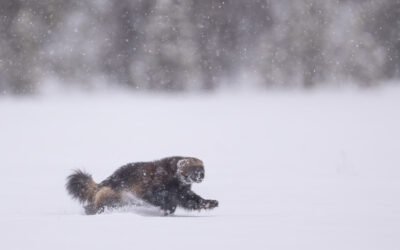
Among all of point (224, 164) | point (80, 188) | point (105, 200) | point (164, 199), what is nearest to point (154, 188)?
point (164, 199)

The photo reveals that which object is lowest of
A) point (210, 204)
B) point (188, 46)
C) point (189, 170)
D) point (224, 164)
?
point (210, 204)

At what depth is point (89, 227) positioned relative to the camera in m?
3.51

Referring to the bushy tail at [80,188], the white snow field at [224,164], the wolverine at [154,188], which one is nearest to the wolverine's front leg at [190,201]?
the wolverine at [154,188]

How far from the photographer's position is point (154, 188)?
16.1ft

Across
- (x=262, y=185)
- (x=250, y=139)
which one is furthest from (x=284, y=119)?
(x=262, y=185)

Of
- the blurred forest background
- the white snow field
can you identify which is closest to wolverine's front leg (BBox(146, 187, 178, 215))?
the white snow field

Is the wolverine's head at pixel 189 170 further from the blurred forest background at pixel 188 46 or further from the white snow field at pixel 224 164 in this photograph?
the blurred forest background at pixel 188 46

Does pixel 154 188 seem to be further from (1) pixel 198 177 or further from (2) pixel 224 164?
(2) pixel 224 164

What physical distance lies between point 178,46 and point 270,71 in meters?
3.14

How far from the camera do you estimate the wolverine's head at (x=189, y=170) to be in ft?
15.9

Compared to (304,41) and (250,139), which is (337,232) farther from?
(304,41)

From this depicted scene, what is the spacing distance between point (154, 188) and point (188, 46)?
42.9 ft

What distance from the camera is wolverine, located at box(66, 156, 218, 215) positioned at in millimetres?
4867

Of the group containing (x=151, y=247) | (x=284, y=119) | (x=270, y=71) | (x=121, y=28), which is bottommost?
(x=151, y=247)
